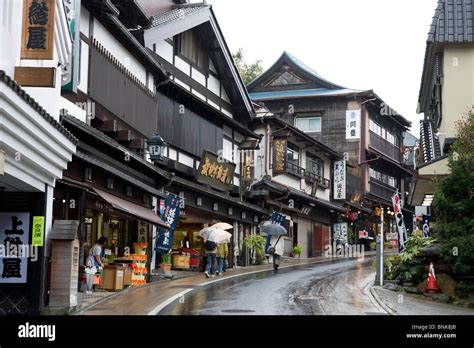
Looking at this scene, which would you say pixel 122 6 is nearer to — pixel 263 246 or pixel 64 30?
pixel 64 30

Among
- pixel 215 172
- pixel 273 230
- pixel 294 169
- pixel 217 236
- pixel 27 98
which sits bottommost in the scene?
pixel 217 236

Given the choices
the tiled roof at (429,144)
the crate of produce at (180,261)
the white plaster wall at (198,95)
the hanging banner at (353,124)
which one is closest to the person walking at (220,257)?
the crate of produce at (180,261)

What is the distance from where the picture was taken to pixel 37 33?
1117 cm

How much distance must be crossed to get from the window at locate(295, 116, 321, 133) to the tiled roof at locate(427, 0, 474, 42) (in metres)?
18.2

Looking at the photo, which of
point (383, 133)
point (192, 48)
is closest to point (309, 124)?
point (383, 133)

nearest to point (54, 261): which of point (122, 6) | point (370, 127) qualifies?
point (122, 6)

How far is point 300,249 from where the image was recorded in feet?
126

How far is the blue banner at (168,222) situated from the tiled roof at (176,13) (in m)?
6.13

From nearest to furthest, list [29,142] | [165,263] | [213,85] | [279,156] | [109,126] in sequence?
[29,142] < [109,126] < [165,263] < [213,85] < [279,156]

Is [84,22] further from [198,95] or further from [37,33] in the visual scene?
[198,95]

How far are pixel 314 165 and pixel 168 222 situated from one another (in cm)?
1937

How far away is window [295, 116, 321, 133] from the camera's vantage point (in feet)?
131

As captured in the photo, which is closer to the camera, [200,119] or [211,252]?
[211,252]

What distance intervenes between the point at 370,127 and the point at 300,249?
842 centimetres
